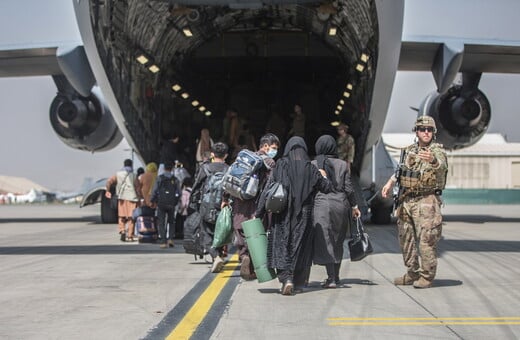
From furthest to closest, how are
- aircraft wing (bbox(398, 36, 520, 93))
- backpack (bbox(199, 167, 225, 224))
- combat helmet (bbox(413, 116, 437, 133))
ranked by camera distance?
aircraft wing (bbox(398, 36, 520, 93)) < backpack (bbox(199, 167, 225, 224)) < combat helmet (bbox(413, 116, 437, 133))

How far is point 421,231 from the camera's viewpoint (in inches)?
336

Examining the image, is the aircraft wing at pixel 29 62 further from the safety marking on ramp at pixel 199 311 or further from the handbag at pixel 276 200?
the handbag at pixel 276 200

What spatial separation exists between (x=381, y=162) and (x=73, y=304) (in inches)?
529

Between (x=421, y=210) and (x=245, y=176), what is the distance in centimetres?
183

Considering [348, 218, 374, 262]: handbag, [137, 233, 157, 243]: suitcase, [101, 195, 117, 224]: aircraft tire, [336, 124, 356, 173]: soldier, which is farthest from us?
[101, 195, 117, 224]: aircraft tire

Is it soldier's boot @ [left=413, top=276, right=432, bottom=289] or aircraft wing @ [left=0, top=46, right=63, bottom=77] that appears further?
aircraft wing @ [left=0, top=46, right=63, bottom=77]

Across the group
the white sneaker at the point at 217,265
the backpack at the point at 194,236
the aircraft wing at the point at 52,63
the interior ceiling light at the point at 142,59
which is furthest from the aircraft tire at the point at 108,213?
the white sneaker at the point at 217,265

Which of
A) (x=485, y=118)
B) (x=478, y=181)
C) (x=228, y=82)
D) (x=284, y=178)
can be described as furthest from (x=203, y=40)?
(x=478, y=181)

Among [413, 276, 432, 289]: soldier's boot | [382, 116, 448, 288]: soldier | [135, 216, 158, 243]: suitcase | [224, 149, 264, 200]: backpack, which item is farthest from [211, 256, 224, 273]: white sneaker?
[135, 216, 158, 243]: suitcase

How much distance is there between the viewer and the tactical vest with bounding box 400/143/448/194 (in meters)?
8.59

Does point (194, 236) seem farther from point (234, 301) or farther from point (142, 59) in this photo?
point (142, 59)

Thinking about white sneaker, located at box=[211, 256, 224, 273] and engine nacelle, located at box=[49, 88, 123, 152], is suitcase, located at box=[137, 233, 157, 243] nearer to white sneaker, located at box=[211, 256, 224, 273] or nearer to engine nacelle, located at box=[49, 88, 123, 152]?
white sneaker, located at box=[211, 256, 224, 273]

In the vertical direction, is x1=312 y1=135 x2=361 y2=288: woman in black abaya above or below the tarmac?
above

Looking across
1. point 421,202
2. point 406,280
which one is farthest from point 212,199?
point 421,202
